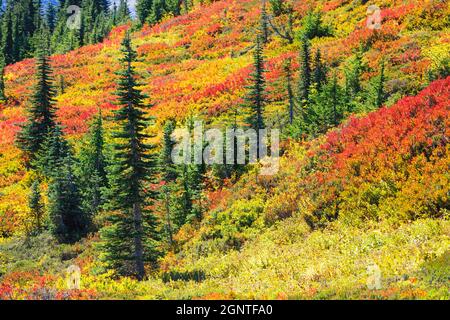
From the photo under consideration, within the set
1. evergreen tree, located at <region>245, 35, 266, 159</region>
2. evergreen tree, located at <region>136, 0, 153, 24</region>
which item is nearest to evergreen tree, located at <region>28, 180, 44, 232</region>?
evergreen tree, located at <region>245, 35, 266, 159</region>

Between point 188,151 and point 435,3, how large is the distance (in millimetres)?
30994

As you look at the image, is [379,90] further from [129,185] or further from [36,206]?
[36,206]

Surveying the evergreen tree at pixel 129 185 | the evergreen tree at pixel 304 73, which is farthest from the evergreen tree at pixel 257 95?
the evergreen tree at pixel 129 185

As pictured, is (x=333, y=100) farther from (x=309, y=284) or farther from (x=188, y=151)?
(x=309, y=284)

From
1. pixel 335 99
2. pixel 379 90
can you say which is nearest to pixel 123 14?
pixel 335 99

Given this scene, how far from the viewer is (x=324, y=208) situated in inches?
700

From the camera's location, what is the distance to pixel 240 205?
890 inches

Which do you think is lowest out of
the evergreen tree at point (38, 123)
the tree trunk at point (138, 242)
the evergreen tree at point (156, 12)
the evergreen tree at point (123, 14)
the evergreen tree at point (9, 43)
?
the tree trunk at point (138, 242)

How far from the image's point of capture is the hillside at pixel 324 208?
11.8 metres

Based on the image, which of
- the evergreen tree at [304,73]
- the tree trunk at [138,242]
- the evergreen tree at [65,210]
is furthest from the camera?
the evergreen tree at [304,73]

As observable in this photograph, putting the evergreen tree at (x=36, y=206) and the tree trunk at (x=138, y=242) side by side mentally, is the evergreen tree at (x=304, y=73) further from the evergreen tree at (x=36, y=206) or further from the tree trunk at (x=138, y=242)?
the evergreen tree at (x=36, y=206)

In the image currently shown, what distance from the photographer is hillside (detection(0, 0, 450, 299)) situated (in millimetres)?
11789

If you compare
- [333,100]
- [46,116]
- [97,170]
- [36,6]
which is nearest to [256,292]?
[333,100]

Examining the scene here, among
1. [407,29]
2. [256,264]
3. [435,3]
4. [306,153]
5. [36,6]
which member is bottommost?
[256,264]
